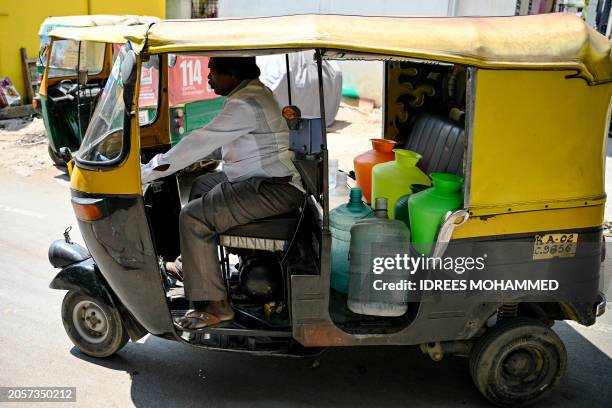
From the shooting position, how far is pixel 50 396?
12.2 ft

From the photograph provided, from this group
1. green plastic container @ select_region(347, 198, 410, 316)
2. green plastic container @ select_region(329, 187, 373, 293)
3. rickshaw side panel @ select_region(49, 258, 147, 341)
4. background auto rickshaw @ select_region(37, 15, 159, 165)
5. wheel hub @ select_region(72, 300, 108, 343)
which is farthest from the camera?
background auto rickshaw @ select_region(37, 15, 159, 165)

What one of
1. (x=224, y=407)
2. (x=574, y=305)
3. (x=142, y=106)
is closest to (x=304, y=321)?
(x=224, y=407)

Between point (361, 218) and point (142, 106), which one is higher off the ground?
point (142, 106)

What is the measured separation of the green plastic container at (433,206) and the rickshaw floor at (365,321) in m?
0.40

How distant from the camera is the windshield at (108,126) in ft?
11.6

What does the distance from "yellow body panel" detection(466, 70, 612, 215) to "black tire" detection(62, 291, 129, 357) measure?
2241mm

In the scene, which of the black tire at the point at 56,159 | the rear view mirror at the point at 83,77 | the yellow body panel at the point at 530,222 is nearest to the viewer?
the yellow body panel at the point at 530,222

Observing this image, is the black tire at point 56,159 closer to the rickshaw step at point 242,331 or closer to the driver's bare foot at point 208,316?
the driver's bare foot at point 208,316

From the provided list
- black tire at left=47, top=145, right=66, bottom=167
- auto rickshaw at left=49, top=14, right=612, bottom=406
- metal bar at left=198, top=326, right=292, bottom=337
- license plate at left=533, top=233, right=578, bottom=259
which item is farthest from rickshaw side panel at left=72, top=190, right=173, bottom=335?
black tire at left=47, top=145, right=66, bottom=167

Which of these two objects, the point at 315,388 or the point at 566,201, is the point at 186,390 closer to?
the point at 315,388

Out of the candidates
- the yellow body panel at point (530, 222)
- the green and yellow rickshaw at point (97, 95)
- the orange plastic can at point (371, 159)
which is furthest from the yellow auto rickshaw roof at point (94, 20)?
the yellow body panel at point (530, 222)

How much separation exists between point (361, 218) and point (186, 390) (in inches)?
56.5

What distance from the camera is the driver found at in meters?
3.61

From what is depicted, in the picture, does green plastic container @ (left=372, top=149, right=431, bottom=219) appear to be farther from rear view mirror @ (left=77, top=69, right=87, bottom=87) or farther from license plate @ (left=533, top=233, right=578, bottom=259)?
rear view mirror @ (left=77, top=69, right=87, bottom=87)
